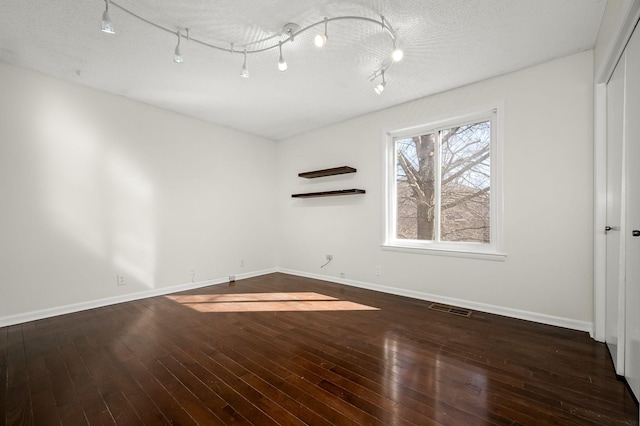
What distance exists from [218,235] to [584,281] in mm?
4687

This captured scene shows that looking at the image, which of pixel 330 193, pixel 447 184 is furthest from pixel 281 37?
pixel 447 184

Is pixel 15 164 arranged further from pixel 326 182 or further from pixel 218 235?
pixel 326 182

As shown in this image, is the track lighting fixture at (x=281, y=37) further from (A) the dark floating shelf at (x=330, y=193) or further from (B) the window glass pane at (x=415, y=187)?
(A) the dark floating shelf at (x=330, y=193)

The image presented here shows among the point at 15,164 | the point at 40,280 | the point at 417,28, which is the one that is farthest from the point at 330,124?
the point at 40,280

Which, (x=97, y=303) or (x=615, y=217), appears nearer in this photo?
(x=615, y=217)

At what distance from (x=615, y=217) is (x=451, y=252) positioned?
153 centimetres

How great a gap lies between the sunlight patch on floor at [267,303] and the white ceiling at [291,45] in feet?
8.77

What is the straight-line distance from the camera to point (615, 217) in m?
2.06

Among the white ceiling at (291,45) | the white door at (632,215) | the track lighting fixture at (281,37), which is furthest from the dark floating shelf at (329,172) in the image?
the white door at (632,215)

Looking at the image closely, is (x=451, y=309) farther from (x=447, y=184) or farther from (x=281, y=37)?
(x=281, y=37)

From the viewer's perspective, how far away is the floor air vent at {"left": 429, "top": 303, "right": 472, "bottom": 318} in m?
3.11

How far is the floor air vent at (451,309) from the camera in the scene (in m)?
3.11

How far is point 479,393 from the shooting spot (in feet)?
5.65

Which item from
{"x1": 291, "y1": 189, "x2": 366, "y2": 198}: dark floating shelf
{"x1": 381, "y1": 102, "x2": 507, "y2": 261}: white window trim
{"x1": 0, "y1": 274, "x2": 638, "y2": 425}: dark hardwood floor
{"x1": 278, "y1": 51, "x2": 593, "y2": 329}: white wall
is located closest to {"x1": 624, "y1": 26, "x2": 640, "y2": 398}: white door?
{"x1": 0, "y1": 274, "x2": 638, "y2": 425}: dark hardwood floor
